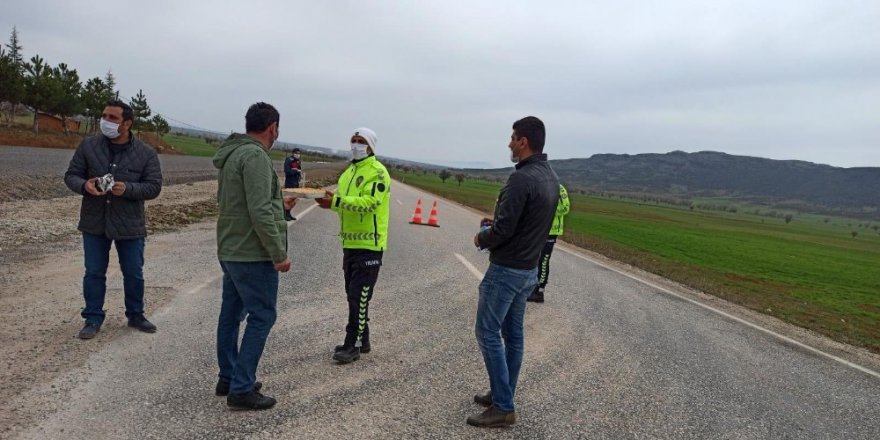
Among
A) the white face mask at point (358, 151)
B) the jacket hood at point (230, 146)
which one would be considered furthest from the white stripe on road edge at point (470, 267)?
the jacket hood at point (230, 146)

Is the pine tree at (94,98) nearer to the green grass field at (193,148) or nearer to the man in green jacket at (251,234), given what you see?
the green grass field at (193,148)

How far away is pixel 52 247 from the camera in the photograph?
8.59 meters

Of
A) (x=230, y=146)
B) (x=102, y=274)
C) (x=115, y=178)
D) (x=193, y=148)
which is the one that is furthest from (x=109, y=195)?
(x=193, y=148)

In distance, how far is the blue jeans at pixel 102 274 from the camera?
479cm

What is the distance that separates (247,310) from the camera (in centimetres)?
374

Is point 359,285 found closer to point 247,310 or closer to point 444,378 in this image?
point 444,378

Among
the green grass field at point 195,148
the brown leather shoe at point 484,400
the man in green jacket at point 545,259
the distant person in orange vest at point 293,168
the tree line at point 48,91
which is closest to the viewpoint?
the brown leather shoe at point 484,400

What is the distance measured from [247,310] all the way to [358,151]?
66.9 inches

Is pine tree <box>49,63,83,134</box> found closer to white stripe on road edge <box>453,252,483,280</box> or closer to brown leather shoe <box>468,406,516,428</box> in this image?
white stripe on road edge <box>453,252,483,280</box>

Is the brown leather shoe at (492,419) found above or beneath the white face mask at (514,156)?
beneath

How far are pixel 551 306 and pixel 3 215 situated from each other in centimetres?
1117

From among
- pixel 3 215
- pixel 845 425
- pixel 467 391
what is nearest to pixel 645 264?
pixel 845 425

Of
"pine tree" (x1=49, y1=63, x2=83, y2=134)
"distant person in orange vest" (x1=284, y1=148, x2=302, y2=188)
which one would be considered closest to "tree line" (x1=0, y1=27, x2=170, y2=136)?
"pine tree" (x1=49, y1=63, x2=83, y2=134)

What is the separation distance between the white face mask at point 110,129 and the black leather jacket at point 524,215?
3364mm
